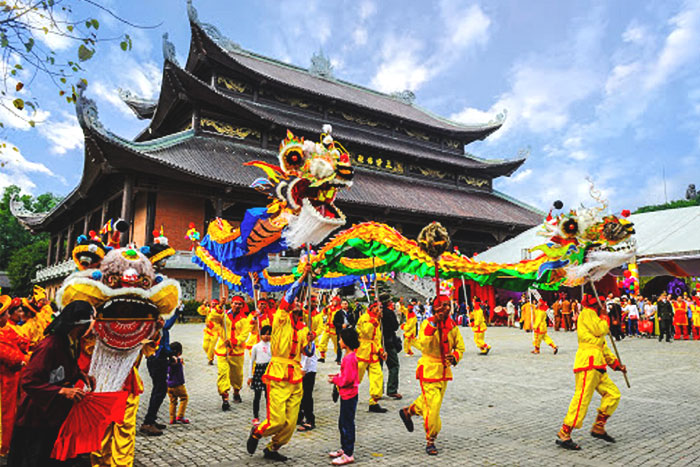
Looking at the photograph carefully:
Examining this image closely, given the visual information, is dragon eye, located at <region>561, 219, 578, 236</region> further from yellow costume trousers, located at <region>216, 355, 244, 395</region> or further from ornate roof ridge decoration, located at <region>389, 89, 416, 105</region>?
ornate roof ridge decoration, located at <region>389, 89, 416, 105</region>

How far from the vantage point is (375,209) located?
24.7m

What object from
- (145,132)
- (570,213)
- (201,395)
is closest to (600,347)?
(570,213)

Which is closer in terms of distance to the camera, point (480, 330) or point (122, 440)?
point (122, 440)

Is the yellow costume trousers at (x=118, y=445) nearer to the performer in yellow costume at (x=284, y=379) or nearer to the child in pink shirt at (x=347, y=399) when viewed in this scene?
the performer in yellow costume at (x=284, y=379)

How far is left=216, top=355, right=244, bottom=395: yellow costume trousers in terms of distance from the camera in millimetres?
6641

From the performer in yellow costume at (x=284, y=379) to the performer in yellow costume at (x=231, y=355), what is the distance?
2171 millimetres

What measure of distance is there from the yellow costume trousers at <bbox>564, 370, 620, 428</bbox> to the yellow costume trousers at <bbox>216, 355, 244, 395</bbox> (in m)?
4.51

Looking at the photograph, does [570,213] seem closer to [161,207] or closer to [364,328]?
[364,328]

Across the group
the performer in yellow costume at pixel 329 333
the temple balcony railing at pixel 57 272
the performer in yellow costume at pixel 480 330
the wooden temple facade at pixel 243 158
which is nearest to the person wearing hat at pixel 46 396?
the performer in yellow costume at pixel 329 333

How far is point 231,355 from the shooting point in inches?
271

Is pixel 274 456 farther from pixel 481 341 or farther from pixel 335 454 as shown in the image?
pixel 481 341

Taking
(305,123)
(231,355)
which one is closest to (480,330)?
(231,355)

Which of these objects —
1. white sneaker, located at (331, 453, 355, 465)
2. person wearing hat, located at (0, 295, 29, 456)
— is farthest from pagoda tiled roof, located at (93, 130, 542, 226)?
white sneaker, located at (331, 453, 355, 465)

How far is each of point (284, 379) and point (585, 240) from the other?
3.84 metres
